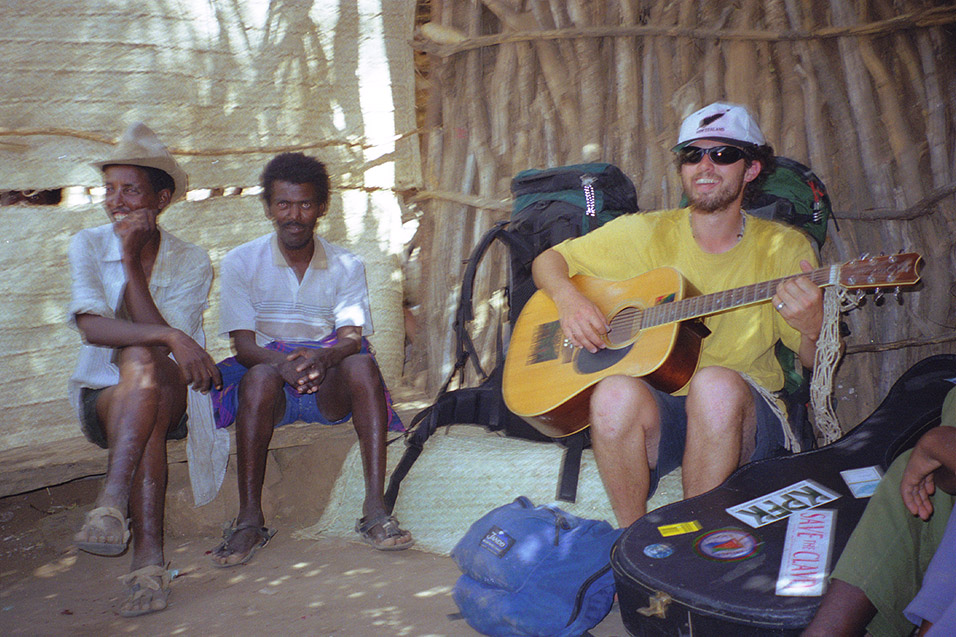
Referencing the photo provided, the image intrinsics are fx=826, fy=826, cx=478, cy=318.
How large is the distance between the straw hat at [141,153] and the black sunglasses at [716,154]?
6.96 feet

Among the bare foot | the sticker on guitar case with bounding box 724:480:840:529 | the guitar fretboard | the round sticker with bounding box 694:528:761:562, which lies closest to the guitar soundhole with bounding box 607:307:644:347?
the guitar fretboard

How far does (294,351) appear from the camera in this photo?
3416 millimetres

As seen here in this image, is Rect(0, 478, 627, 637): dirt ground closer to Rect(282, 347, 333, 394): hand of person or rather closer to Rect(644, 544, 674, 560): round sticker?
Rect(644, 544, 674, 560): round sticker

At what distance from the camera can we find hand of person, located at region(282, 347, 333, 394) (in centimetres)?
327

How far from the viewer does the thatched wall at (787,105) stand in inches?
142

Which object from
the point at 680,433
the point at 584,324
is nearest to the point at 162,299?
the point at 584,324

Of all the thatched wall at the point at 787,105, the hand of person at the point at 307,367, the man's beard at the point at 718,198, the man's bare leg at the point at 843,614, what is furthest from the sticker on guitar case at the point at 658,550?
the thatched wall at the point at 787,105

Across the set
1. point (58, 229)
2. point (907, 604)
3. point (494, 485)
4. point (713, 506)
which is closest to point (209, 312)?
point (58, 229)

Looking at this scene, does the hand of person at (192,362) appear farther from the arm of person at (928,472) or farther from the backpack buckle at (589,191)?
the arm of person at (928,472)

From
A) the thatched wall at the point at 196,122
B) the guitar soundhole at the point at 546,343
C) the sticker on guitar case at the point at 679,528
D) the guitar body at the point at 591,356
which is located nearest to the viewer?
the sticker on guitar case at the point at 679,528

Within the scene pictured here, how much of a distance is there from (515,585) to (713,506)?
1.99ft

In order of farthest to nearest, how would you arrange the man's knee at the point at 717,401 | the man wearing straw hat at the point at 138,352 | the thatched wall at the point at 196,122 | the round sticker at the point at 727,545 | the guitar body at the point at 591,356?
the thatched wall at the point at 196,122 < the man wearing straw hat at the point at 138,352 < the guitar body at the point at 591,356 < the man's knee at the point at 717,401 < the round sticker at the point at 727,545

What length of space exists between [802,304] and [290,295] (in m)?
2.16

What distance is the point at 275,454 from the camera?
4.03 meters
